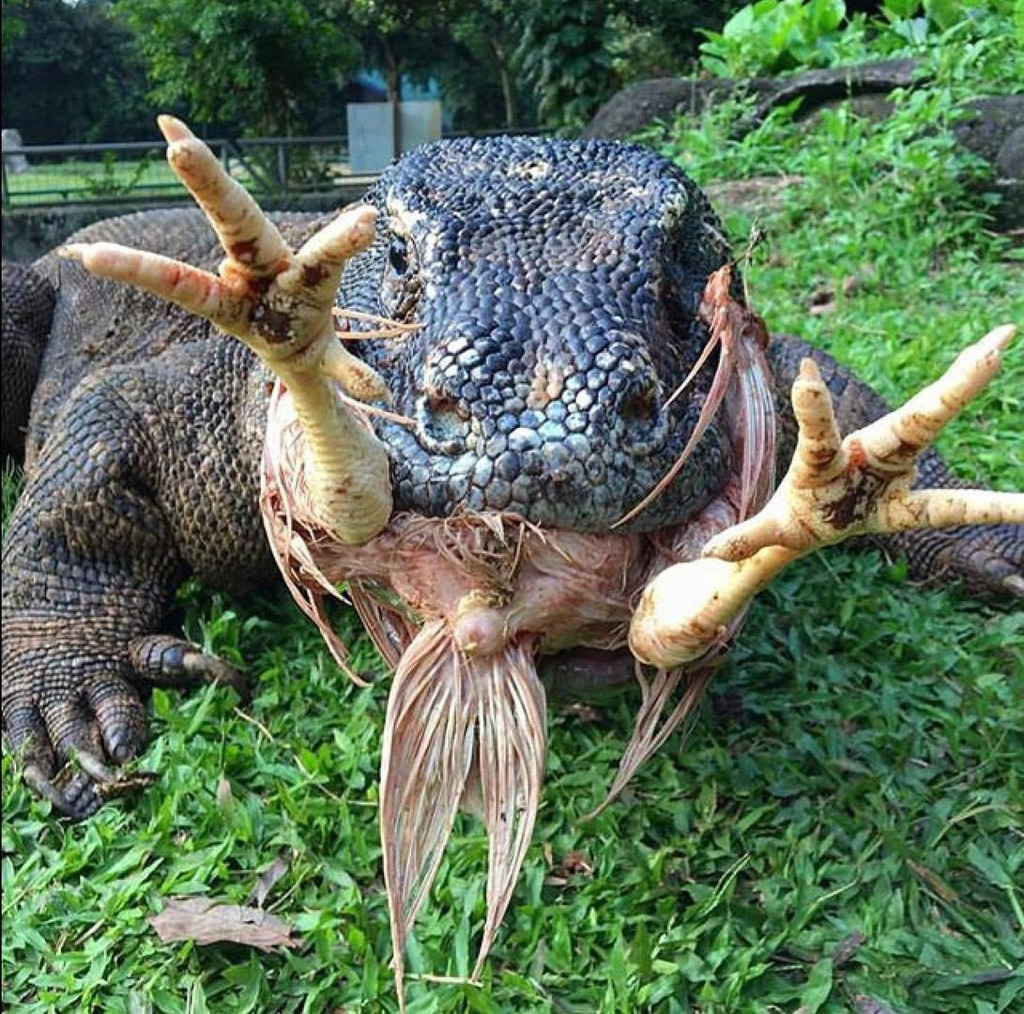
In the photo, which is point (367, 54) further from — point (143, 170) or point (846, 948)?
point (846, 948)

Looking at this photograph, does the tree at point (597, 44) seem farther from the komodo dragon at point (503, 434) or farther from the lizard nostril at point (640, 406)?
the lizard nostril at point (640, 406)

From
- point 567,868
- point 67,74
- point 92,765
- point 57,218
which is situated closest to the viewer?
point 567,868

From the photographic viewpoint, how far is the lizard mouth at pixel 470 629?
1.58 meters

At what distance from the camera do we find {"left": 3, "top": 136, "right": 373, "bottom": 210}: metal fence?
1889 mm

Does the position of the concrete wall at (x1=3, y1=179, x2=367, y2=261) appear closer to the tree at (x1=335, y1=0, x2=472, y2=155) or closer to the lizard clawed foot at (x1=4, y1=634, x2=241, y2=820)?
the tree at (x1=335, y1=0, x2=472, y2=155)

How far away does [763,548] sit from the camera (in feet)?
4.16

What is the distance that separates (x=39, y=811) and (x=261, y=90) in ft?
4.73

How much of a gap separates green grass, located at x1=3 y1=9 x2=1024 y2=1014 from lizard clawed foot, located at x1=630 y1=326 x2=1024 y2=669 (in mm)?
729

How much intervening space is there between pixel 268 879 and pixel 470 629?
0.74 meters

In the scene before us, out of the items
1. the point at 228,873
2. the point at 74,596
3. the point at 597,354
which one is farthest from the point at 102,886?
the point at 597,354

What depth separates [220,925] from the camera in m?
1.89

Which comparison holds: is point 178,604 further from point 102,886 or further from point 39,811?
point 102,886

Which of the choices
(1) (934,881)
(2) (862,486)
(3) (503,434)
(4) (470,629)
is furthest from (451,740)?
(1) (934,881)

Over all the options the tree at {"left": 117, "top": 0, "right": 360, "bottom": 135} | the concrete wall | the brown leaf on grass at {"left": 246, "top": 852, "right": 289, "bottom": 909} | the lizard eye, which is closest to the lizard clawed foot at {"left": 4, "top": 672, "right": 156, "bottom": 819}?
the brown leaf on grass at {"left": 246, "top": 852, "right": 289, "bottom": 909}
